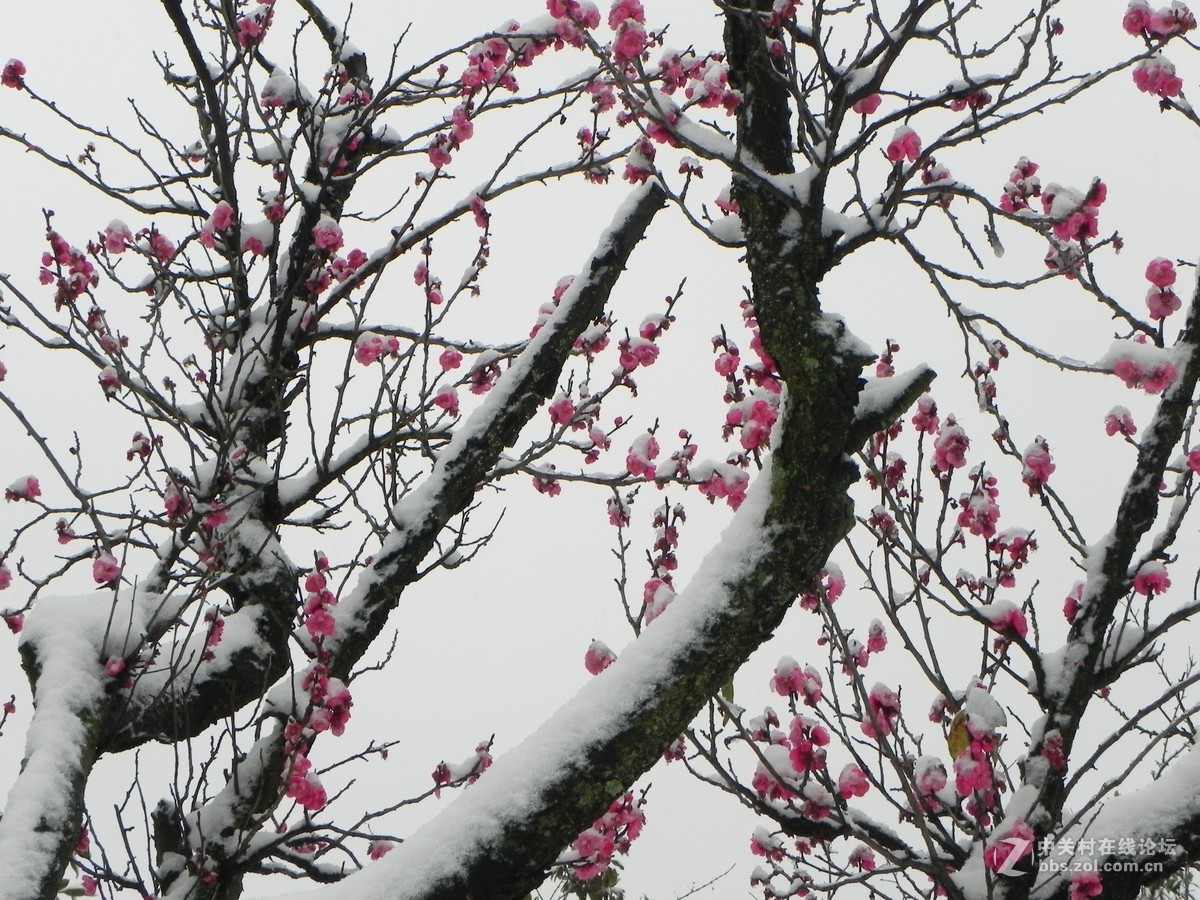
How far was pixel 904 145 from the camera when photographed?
10.3ft

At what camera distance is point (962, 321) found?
3.31 m

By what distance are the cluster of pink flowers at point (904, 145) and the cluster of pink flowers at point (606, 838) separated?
2341 mm

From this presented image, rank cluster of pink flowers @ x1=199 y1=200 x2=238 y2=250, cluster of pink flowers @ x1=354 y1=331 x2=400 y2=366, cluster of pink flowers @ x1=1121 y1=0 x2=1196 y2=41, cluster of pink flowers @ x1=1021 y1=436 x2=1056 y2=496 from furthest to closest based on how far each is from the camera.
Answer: cluster of pink flowers @ x1=354 y1=331 x2=400 y2=366
cluster of pink flowers @ x1=199 y1=200 x2=238 y2=250
cluster of pink flowers @ x1=1021 y1=436 x2=1056 y2=496
cluster of pink flowers @ x1=1121 y1=0 x2=1196 y2=41

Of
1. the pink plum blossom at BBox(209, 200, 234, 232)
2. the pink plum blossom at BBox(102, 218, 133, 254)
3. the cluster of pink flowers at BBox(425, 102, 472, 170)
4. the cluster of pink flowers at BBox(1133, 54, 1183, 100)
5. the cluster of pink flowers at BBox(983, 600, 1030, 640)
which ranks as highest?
the pink plum blossom at BBox(102, 218, 133, 254)

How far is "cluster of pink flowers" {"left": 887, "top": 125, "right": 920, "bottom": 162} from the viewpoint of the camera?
3141 millimetres

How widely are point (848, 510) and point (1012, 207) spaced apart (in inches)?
83.1

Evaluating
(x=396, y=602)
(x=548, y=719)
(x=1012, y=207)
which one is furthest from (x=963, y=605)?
(x=396, y=602)

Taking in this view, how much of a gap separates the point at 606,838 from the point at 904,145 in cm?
270

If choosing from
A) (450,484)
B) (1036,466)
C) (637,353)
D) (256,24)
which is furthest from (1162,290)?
(256,24)

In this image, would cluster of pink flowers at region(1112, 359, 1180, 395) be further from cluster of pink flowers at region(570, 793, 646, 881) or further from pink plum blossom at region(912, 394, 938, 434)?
cluster of pink flowers at region(570, 793, 646, 881)

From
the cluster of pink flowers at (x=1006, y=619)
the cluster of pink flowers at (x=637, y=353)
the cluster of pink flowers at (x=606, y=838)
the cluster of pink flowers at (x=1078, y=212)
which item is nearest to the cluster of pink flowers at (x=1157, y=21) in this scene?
the cluster of pink flowers at (x=1078, y=212)

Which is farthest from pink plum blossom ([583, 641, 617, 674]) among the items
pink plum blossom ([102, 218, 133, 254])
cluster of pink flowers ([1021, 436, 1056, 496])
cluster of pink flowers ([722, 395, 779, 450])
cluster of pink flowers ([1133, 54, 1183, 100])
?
pink plum blossom ([102, 218, 133, 254])

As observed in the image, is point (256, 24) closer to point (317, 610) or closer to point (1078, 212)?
point (317, 610)

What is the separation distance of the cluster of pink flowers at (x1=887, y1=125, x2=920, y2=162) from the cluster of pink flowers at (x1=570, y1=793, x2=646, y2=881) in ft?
7.68
